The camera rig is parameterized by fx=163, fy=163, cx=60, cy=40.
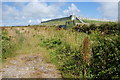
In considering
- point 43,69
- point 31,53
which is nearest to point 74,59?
point 43,69

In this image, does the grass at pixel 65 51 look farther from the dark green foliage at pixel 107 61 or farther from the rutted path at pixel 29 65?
the dark green foliage at pixel 107 61

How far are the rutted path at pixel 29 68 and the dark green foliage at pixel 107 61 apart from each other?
131cm

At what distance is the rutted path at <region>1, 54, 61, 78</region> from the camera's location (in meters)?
5.59

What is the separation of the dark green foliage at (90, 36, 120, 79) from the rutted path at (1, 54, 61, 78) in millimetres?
1311

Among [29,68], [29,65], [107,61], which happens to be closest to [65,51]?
[29,65]

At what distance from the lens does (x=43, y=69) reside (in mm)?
6203

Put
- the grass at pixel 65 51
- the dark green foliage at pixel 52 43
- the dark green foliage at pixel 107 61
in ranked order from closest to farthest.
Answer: the dark green foliage at pixel 107 61 < the grass at pixel 65 51 < the dark green foliage at pixel 52 43

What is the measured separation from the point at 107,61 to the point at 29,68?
3005 mm

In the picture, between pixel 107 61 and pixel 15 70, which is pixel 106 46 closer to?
pixel 107 61

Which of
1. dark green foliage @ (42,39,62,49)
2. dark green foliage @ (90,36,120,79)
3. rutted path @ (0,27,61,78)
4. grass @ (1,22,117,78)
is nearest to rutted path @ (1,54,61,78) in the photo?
rutted path @ (0,27,61,78)

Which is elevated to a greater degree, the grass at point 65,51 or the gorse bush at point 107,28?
the gorse bush at point 107,28

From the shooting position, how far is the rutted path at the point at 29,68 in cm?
559

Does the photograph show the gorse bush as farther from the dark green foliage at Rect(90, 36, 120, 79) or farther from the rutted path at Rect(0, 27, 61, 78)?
the rutted path at Rect(0, 27, 61, 78)

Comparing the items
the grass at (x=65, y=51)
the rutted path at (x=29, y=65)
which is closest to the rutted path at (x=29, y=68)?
the rutted path at (x=29, y=65)
